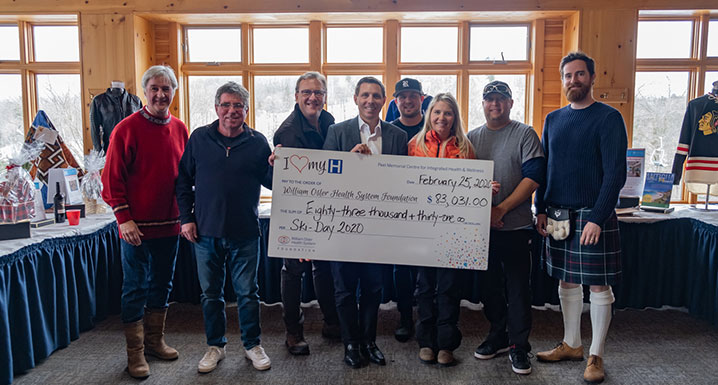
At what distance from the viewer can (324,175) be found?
2152 millimetres

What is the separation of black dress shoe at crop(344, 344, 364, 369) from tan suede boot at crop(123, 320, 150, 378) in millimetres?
985

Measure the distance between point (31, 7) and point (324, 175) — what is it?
3368mm

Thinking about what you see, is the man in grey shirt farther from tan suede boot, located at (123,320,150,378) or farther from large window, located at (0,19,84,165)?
large window, located at (0,19,84,165)

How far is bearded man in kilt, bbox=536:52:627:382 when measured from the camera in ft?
6.71

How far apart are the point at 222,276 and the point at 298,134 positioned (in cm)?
81

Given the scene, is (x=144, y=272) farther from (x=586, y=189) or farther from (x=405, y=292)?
(x=586, y=189)

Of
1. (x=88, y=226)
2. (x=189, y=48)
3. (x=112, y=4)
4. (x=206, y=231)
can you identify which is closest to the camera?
(x=206, y=231)

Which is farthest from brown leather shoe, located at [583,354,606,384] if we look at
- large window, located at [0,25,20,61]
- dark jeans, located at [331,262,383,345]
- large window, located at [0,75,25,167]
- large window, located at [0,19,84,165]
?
large window, located at [0,25,20,61]

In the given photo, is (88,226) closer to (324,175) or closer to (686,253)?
(324,175)

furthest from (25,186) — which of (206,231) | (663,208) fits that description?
(663,208)

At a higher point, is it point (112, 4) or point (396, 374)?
point (112, 4)

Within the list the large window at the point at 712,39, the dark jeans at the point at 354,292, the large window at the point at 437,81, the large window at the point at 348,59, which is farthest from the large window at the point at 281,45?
the large window at the point at 712,39

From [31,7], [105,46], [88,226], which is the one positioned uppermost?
[31,7]

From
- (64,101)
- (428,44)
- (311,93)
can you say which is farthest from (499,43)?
(64,101)
